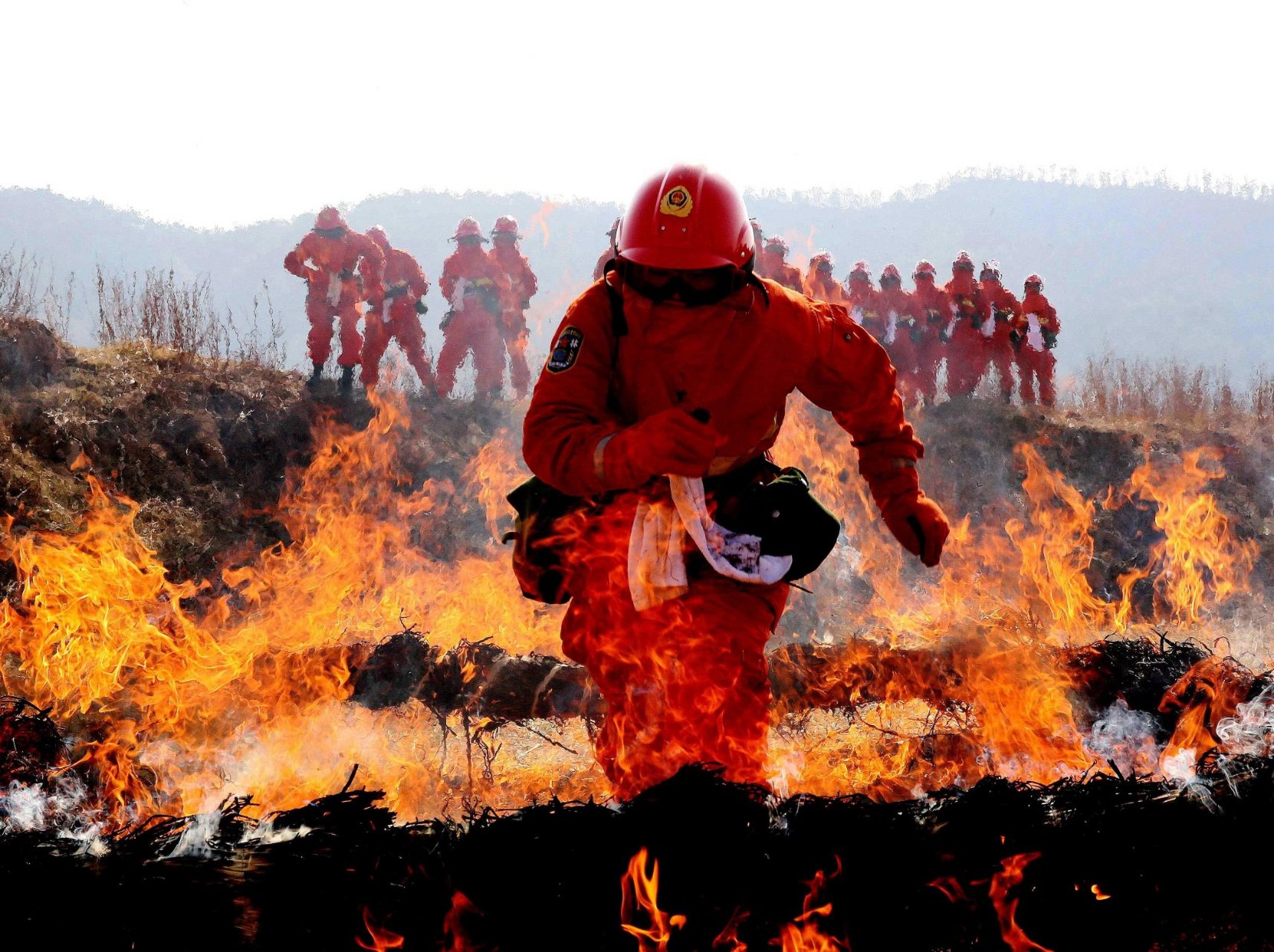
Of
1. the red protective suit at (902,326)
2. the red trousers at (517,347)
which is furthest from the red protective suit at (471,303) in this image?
the red protective suit at (902,326)

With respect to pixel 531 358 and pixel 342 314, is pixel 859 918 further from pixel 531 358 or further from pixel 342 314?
pixel 531 358

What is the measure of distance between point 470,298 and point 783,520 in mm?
10179

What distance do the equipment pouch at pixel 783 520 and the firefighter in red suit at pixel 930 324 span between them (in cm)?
1197

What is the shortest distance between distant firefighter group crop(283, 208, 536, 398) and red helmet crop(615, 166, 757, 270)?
9749 millimetres

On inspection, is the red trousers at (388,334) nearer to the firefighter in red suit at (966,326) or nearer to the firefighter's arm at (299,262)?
the firefighter's arm at (299,262)

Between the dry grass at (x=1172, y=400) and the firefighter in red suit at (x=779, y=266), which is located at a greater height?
the firefighter in red suit at (x=779, y=266)

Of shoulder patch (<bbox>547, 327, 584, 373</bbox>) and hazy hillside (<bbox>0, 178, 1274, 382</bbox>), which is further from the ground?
hazy hillside (<bbox>0, 178, 1274, 382</bbox>)

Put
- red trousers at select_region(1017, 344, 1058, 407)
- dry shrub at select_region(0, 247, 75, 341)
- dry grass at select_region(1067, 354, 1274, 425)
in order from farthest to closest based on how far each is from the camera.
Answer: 1. dry grass at select_region(1067, 354, 1274, 425)
2. red trousers at select_region(1017, 344, 1058, 407)
3. dry shrub at select_region(0, 247, 75, 341)

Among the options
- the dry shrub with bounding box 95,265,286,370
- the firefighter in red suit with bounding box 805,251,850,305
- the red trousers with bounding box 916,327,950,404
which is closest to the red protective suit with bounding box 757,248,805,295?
the firefighter in red suit with bounding box 805,251,850,305

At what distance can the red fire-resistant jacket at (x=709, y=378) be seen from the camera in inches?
101

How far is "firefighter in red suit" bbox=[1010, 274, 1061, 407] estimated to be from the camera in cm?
1398

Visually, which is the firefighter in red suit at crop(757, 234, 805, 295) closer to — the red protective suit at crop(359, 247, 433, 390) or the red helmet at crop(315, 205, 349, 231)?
the red protective suit at crop(359, 247, 433, 390)

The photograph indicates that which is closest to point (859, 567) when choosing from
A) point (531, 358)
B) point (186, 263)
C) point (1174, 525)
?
point (1174, 525)

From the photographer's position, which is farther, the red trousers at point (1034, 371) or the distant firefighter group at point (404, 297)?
the red trousers at point (1034, 371)
